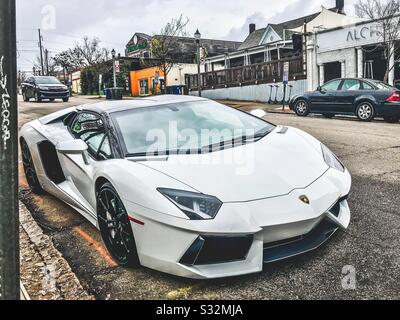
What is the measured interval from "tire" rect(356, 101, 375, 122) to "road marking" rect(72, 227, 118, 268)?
11105mm

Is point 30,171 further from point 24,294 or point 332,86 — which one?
point 332,86

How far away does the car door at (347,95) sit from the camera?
13.1 metres

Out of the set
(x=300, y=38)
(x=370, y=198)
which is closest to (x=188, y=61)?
(x=300, y=38)

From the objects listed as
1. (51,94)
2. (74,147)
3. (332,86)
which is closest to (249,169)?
(74,147)

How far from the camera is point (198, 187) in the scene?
8.89 feet

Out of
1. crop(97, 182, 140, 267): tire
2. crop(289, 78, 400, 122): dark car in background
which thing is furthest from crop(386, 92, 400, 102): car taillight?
crop(97, 182, 140, 267): tire

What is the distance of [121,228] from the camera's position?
299cm

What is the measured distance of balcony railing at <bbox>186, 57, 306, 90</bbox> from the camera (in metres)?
22.0

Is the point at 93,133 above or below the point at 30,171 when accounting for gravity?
above

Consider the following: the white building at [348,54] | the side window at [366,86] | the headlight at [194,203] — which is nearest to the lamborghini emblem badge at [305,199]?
the headlight at [194,203]

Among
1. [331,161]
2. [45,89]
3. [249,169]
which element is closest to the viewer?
[249,169]

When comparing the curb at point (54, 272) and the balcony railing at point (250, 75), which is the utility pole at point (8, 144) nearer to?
the curb at point (54, 272)

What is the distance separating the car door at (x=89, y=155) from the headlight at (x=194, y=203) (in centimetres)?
94

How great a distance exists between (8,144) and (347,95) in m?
13.0
